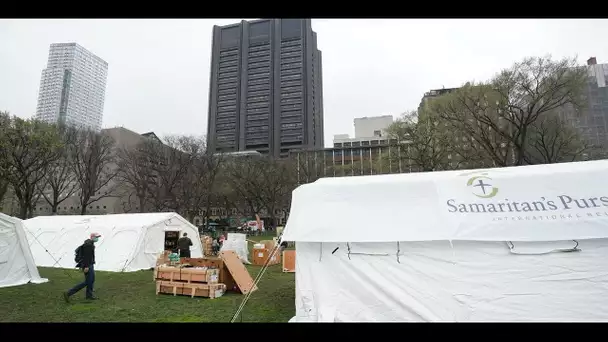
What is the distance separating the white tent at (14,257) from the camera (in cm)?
1168

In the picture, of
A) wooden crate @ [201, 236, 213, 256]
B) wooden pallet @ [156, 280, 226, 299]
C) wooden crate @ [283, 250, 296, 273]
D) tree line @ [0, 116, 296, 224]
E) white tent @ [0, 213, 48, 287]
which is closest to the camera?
wooden pallet @ [156, 280, 226, 299]

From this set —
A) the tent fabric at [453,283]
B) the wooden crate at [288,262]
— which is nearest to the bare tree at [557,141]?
the wooden crate at [288,262]

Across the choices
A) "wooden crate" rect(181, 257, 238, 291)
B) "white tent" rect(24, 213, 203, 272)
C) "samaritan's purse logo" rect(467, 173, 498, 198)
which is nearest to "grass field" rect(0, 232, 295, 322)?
"wooden crate" rect(181, 257, 238, 291)

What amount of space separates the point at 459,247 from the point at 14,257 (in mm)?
14917

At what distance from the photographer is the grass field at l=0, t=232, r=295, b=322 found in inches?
294

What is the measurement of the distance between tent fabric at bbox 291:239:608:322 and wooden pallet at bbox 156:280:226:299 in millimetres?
3770

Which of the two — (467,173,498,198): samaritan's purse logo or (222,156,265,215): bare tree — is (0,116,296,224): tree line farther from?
(467,173,498,198): samaritan's purse logo

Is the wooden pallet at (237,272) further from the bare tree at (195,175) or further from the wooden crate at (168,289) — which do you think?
the bare tree at (195,175)

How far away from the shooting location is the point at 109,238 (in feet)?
55.0

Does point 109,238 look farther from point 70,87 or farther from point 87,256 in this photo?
point 70,87

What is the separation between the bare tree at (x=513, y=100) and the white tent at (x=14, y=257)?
93.8 feet

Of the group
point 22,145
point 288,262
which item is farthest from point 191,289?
point 22,145
